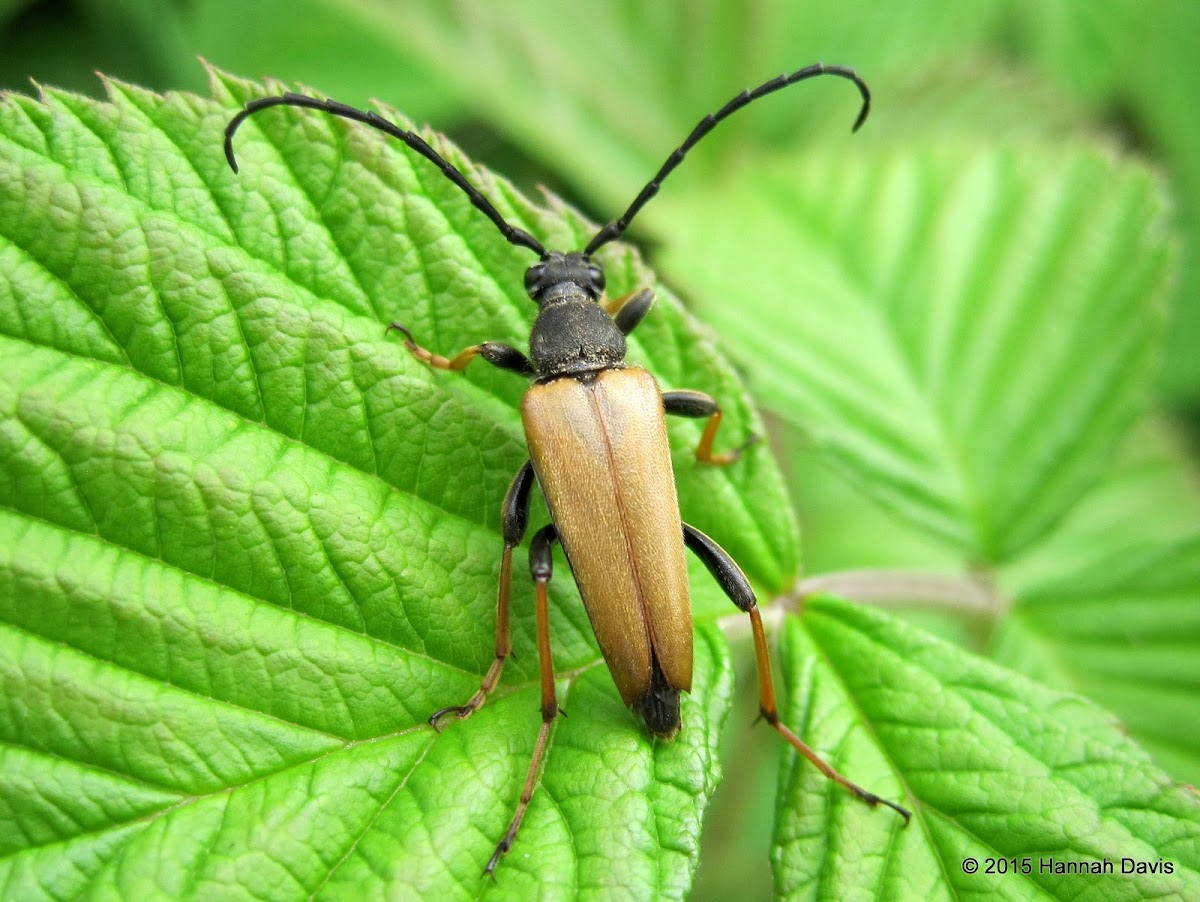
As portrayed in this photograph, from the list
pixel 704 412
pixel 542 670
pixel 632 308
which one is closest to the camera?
pixel 542 670

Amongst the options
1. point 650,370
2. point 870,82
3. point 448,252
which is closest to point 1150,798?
point 650,370

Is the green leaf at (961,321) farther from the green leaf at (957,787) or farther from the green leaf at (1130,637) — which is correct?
the green leaf at (957,787)

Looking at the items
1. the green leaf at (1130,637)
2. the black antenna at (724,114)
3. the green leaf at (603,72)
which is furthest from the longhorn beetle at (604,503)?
the green leaf at (603,72)

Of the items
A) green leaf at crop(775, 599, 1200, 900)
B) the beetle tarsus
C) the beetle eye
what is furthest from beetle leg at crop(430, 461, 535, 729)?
green leaf at crop(775, 599, 1200, 900)

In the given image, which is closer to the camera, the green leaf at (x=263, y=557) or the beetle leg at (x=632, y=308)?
the green leaf at (x=263, y=557)

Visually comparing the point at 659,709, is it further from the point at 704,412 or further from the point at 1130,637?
the point at 1130,637

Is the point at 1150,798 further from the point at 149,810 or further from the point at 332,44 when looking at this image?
the point at 332,44

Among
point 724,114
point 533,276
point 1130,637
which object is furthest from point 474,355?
point 1130,637
